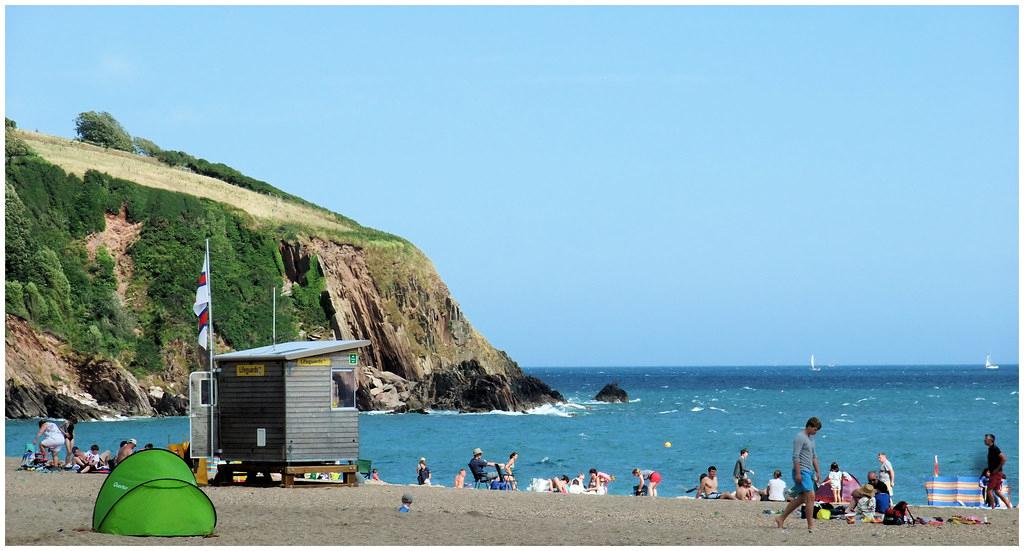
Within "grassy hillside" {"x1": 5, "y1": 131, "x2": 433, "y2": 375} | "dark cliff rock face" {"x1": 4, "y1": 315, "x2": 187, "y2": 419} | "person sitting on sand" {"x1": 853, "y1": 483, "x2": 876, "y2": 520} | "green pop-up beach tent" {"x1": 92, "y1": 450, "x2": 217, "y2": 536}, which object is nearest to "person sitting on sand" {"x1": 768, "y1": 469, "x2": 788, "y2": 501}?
"person sitting on sand" {"x1": 853, "y1": 483, "x2": 876, "y2": 520}

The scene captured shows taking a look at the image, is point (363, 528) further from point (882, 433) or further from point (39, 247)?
point (39, 247)

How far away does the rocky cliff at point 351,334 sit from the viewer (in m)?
66.5

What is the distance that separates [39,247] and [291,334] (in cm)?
1565

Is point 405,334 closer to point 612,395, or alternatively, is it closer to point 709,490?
point 612,395

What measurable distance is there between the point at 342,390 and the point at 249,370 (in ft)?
5.49

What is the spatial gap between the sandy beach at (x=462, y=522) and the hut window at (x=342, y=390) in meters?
1.49

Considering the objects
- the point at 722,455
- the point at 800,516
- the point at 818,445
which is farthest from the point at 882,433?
the point at 800,516

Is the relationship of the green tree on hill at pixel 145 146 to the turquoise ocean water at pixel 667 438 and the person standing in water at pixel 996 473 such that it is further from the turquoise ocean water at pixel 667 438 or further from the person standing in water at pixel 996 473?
the person standing in water at pixel 996 473

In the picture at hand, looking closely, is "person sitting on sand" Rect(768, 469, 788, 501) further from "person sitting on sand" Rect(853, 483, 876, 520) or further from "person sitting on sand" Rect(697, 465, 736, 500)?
"person sitting on sand" Rect(853, 483, 876, 520)

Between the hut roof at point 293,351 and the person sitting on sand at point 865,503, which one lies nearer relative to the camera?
the person sitting on sand at point 865,503

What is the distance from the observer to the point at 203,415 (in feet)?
76.7

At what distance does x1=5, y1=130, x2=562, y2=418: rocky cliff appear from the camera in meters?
66.5

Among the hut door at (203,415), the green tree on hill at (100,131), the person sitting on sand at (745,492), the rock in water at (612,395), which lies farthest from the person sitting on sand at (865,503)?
the green tree on hill at (100,131)

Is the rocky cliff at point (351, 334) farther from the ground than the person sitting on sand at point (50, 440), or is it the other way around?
the rocky cliff at point (351, 334)
